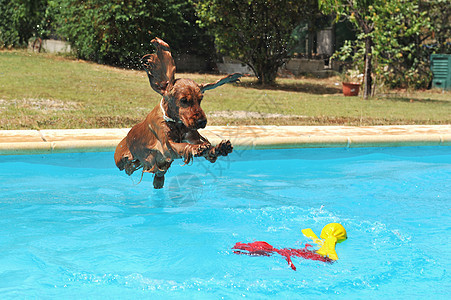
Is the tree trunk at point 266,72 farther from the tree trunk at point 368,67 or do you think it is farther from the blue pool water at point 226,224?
the blue pool water at point 226,224

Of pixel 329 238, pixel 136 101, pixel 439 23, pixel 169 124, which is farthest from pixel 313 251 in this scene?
pixel 439 23

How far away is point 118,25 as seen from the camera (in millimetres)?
17500

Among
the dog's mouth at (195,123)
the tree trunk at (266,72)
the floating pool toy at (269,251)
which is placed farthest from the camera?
the tree trunk at (266,72)

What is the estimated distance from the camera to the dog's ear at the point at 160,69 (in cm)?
411

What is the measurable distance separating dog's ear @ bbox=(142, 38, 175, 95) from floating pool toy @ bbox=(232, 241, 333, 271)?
172 cm

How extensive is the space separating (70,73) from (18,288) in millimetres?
13011

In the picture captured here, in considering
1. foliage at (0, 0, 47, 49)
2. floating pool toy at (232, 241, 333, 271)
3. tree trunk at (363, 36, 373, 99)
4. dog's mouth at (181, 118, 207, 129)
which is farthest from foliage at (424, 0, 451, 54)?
dog's mouth at (181, 118, 207, 129)

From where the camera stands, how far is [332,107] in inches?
517

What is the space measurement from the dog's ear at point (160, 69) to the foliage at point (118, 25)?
1359cm

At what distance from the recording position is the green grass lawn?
A: 986cm

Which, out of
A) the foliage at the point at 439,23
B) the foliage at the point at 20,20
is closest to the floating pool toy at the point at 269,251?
the foliage at the point at 439,23

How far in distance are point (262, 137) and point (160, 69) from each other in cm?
395

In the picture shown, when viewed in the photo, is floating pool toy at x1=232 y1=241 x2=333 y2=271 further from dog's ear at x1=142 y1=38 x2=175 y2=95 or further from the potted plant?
the potted plant

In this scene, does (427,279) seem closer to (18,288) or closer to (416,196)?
(416,196)
